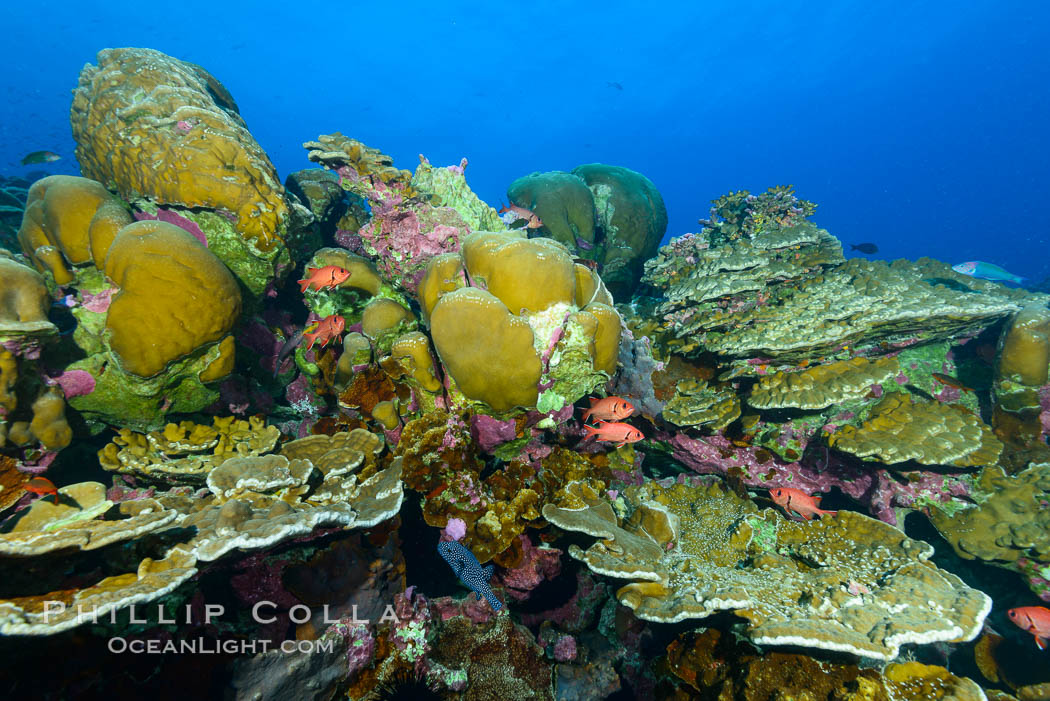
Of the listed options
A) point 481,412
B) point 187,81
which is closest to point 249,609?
point 481,412

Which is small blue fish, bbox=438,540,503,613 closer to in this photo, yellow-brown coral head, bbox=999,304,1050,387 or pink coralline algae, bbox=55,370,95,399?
pink coralline algae, bbox=55,370,95,399

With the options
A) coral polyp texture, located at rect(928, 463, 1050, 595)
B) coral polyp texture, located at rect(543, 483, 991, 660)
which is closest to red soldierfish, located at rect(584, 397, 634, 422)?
coral polyp texture, located at rect(543, 483, 991, 660)

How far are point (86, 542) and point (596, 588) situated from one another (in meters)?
3.83

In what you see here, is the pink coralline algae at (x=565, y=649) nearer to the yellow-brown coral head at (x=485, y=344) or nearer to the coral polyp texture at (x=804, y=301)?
the yellow-brown coral head at (x=485, y=344)

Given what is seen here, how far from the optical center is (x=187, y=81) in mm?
4930

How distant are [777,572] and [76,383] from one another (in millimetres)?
6532

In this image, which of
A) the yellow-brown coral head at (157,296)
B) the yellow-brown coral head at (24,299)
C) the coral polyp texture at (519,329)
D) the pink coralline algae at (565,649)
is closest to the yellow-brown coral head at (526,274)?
the coral polyp texture at (519,329)

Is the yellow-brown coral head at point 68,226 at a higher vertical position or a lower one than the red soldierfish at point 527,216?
lower

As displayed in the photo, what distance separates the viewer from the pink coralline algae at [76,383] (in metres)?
3.52

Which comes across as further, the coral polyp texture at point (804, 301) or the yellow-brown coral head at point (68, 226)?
the coral polyp texture at point (804, 301)

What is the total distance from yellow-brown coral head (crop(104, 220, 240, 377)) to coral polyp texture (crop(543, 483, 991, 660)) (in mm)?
3545

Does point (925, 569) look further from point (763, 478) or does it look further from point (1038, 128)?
point (1038, 128)

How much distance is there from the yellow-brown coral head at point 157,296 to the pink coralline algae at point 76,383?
48cm

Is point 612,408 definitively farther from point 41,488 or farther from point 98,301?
point 98,301
